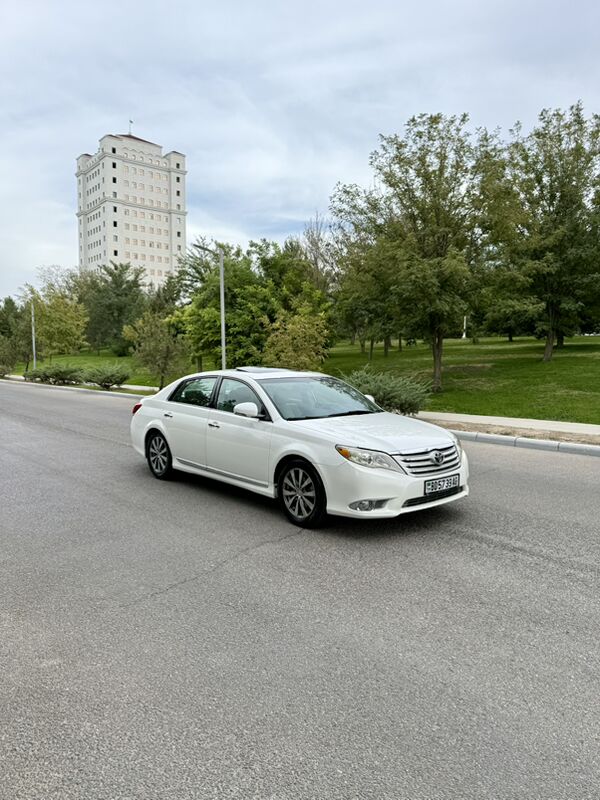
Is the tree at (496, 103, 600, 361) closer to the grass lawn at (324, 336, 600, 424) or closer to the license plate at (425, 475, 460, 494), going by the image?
the grass lawn at (324, 336, 600, 424)

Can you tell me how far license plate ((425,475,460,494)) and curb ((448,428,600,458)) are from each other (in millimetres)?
5349

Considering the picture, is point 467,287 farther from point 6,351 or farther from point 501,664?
point 6,351

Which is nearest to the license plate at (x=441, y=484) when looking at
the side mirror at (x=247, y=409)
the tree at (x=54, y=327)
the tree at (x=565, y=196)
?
the side mirror at (x=247, y=409)

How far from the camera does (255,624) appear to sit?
3568mm

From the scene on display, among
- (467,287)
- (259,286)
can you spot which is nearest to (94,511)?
(467,287)

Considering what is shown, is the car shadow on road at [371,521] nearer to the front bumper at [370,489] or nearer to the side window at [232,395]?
the front bumper at [370,489]

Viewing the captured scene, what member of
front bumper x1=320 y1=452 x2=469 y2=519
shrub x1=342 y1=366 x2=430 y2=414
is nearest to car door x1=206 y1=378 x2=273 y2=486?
front bumper x1=320 y1=452 x2=469 y2=519

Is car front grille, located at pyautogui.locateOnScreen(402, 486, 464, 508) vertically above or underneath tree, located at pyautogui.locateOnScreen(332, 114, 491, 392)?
underneath

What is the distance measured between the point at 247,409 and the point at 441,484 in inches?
82.6

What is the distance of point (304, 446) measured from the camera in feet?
18.0

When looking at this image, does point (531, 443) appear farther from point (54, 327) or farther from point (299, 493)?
point (54, 327)

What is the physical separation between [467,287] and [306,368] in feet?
18.6

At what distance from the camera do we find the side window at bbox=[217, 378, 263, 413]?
6477 mm

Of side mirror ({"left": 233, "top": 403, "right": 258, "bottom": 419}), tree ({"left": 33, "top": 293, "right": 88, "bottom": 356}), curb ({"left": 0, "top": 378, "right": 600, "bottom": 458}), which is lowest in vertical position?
curb ({"left": 0, "top": 378, "right": 600, "bottom": 458})
